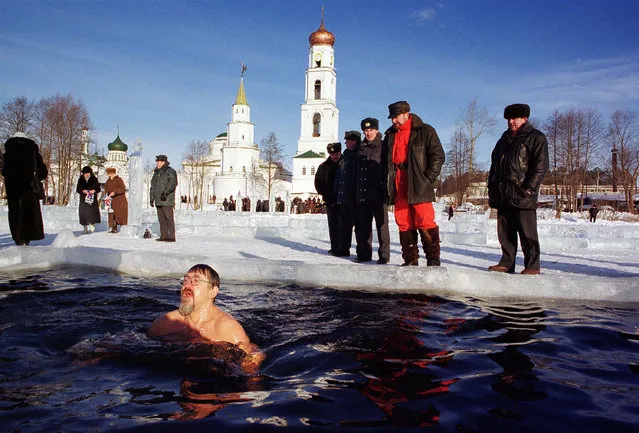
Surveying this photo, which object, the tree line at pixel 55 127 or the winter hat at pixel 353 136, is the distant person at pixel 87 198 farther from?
the tree line at pixel 55 127

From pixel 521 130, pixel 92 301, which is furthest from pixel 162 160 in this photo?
pixel 521 130

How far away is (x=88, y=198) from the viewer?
1217 cm

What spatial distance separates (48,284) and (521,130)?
5.44 metres

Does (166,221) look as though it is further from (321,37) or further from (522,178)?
(321,37)

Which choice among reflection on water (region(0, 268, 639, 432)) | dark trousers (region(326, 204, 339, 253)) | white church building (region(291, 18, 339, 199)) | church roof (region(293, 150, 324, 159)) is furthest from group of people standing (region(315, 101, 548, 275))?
church roof (region(293, 150, 324, 159))

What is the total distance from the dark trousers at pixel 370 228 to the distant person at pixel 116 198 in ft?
24.5

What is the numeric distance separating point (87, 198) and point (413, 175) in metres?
9.32

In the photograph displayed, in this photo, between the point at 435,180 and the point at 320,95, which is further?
the point at 320,95

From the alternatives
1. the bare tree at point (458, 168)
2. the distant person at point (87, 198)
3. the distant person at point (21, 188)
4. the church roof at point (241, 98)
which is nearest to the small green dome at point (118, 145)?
the church roof at point (241, 98)

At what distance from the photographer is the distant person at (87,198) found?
12.2 m

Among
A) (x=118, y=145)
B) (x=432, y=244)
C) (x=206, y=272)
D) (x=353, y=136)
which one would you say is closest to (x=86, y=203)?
(x=353, y=136)

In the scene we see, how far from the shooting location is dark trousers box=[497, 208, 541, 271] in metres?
5.42

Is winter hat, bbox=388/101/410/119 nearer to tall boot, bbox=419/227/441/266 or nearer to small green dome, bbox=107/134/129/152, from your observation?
tall boot, bbox=419/227/441/266

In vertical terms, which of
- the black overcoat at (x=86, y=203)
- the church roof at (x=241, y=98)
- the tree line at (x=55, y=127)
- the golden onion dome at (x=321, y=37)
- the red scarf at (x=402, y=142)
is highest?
the golden onion dome at (x=321, y=37)
